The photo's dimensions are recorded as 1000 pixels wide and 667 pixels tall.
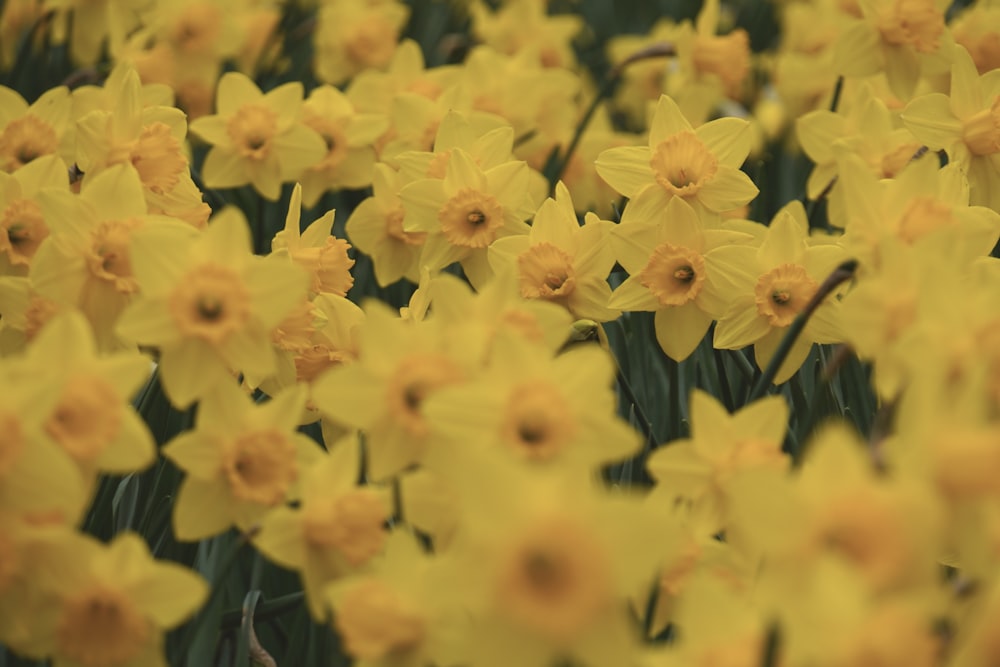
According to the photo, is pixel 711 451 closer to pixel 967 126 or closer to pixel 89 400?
pixel 89 400

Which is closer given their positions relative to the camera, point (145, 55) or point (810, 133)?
point (810, 133)

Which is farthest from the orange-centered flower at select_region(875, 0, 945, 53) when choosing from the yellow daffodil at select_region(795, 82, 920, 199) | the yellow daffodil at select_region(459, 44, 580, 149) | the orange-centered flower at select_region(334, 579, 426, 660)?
the orange-centered flower at select_region(334, 579, 426, 660)

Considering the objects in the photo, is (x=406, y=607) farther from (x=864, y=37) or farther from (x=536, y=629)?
(x=864, y=37)

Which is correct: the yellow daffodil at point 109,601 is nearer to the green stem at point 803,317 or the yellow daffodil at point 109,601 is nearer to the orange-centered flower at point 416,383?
the orange-centered flower at point 416,383

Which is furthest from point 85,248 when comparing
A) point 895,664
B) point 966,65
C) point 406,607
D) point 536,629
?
point 966,65

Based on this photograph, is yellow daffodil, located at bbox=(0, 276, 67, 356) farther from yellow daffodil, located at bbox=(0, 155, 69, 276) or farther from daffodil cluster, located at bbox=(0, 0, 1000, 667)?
yellow daffodil, located at bbox=(0, 155, 69, 276)

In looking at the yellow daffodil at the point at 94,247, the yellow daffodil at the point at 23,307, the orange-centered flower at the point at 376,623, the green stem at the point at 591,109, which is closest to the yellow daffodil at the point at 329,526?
the orange-centered flower at the point at 376,623

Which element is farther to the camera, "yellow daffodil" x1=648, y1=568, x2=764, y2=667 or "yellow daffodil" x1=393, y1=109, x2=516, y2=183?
"yellow daffodil" x1=393, y1=109, x2=516, y2=183
